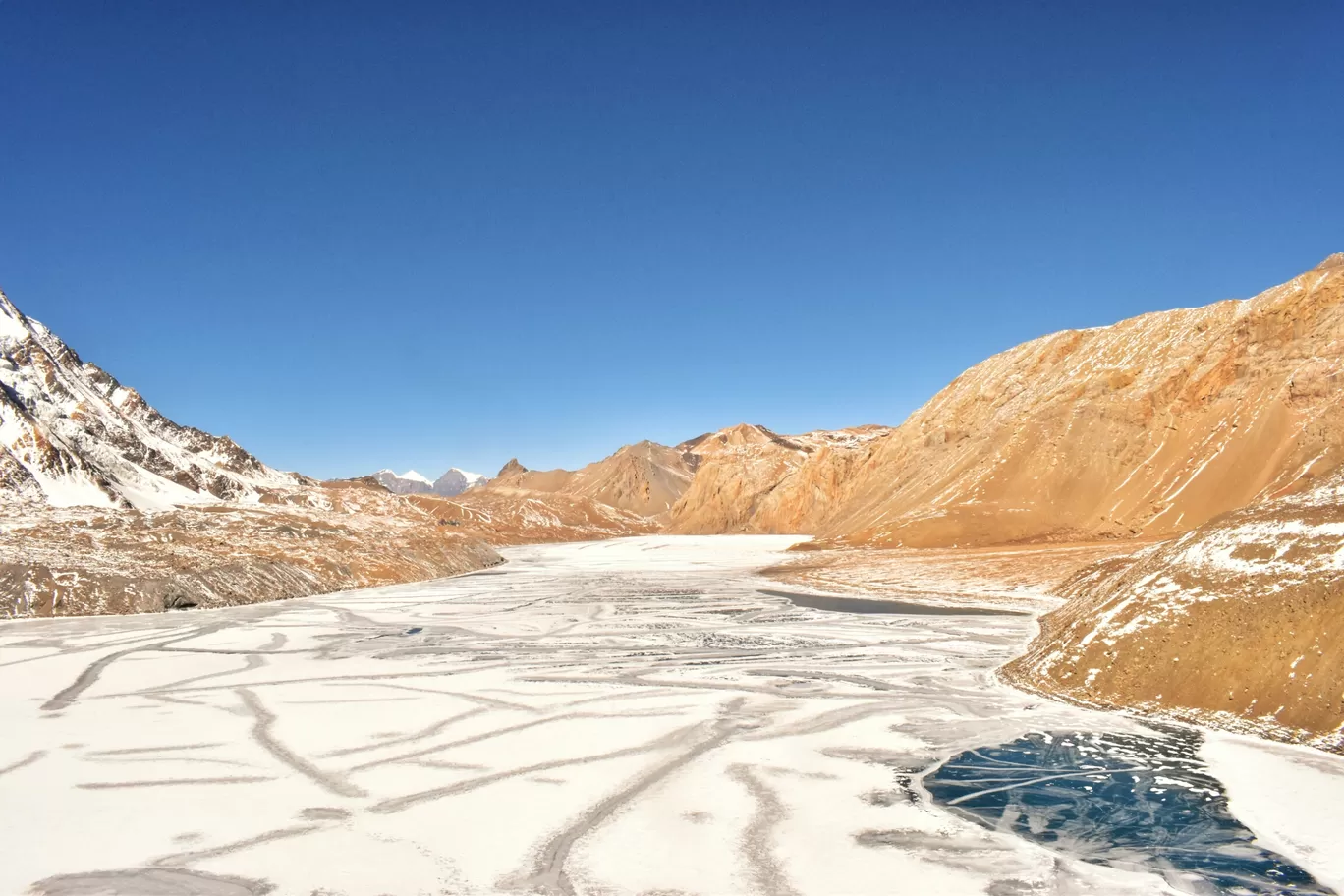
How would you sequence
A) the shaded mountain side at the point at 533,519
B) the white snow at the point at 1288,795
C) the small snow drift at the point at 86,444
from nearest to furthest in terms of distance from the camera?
the white snow at the point at 1288,795, the small snow drift at the point at 86,444, the shaded mountain side at the point at 533,519

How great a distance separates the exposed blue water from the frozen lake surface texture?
4 centimetres

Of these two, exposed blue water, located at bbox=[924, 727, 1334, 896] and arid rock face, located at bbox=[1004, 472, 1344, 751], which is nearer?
exposed blue water, located at bbox=[924, 727, 1334, 896]

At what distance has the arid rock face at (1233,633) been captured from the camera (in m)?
10.1

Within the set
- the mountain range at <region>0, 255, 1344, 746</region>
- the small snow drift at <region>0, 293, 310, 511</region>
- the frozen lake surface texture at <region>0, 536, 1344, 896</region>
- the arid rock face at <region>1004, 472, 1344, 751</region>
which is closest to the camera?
the frozen lake surface texture at <region>0, 536, 1344, 896</region>

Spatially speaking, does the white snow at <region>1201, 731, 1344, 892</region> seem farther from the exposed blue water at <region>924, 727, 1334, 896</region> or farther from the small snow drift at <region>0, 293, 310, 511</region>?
the small snow drift at <region>0, 293, 310, 511</region>

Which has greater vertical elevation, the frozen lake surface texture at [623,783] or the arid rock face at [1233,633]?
the arid rock face at [1233,633]

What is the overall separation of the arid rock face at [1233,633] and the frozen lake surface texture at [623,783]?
2.73ft

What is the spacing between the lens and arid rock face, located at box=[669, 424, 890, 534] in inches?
3797

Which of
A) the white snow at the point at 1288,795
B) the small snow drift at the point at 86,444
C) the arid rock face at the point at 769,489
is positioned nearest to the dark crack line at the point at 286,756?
the white snow at the point at 1288,795

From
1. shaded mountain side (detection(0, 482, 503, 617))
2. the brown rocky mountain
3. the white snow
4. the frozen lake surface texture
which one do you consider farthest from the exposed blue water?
the brown rocky mountain

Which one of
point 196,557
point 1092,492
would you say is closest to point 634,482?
point 1092,492

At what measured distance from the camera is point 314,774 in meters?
8.95

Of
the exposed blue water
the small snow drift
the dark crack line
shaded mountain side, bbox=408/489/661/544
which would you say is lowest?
the exposed blue water

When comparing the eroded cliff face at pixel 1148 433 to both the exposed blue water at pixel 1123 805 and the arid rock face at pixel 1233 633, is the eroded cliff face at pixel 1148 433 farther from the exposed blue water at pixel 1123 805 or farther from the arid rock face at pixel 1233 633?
the exposed blue water at pixel 1123 805
